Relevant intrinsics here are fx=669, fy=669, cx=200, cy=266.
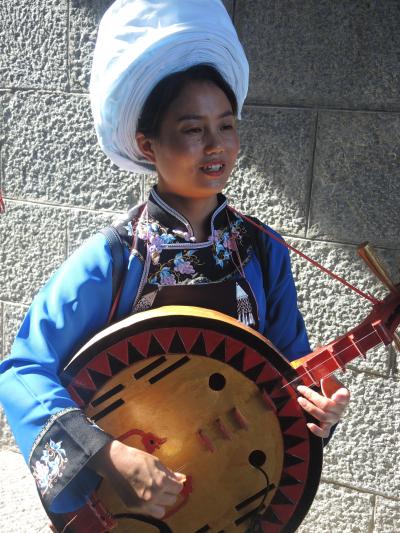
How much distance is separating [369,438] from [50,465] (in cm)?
151

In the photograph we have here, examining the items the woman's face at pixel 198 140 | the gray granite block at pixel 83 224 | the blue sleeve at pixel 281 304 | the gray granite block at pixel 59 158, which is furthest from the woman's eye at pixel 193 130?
the gray granite block at pixel 83 224

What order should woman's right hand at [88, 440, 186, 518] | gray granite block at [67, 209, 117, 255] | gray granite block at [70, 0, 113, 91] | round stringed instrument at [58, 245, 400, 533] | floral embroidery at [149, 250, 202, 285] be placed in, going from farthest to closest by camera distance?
gray granite block at [67, 209, 117, 255] < gray granite block at [70, 0, 113, 91] < floral embroidery at [149, 250, 202, 285] < round stringed instrument at [58, 245, 400, 533] < woman's right hand at [88, 440, 186, 518]

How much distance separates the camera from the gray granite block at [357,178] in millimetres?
2361

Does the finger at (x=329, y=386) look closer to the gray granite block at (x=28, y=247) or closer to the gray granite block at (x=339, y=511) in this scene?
the gray granite block at (x=339, y=511)

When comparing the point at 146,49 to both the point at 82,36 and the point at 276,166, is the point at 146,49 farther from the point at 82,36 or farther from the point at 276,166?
the point at 82,36

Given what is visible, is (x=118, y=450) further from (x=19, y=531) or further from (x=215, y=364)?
(x=19, y=531)

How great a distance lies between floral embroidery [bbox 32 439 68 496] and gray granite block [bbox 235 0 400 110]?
61.7 inches

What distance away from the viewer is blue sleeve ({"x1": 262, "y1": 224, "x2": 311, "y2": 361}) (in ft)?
5.90

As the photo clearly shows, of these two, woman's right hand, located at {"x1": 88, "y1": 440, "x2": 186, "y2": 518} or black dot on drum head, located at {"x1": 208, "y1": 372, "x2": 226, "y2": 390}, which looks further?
black dot on drum head, located at {"x1": 208, "y1": 372, "x2": 226, "y2": 390}

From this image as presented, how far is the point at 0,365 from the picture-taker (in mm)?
1561

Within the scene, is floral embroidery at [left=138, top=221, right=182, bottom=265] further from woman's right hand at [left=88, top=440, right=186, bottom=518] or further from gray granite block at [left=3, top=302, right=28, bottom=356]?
gray granite block at [left=3, top=302, right=28, bottom=356]

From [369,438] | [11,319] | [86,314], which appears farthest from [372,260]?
[11,319]

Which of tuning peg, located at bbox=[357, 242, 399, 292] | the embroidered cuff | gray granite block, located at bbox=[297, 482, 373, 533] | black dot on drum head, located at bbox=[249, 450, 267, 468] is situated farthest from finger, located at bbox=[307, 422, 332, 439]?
gray granite block, located at bbox=[297, 482, 373, 533]

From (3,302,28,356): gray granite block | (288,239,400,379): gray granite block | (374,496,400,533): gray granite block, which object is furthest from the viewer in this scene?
(3,302,28,356): gray granite block
